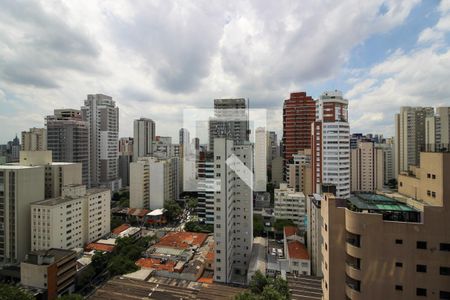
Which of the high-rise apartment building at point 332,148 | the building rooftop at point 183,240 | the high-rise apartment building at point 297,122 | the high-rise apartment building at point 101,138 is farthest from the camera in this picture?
the high-rise apartment building at point 101,138

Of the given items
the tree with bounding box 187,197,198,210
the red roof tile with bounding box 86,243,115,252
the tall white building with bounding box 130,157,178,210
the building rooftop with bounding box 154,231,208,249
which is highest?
the tall white building with bounding box 130,157,178,210

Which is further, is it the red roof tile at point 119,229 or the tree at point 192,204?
the tree at point 192,204

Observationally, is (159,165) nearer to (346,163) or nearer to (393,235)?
(346,163)

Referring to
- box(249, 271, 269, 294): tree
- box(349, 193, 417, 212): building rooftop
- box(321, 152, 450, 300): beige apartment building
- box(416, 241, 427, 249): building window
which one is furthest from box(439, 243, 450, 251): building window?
box(249, 271, 269, 294): tree

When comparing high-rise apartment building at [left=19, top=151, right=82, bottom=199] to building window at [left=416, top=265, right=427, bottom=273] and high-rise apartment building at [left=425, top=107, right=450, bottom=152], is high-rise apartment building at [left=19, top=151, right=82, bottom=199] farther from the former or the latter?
high-rise apartment building at [left=425, top=107, right=450, bottom=152]

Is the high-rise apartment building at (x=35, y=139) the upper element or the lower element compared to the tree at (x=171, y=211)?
upper

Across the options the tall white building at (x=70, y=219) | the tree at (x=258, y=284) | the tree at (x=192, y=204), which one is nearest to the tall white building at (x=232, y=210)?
the tree at (x=258, y=284)

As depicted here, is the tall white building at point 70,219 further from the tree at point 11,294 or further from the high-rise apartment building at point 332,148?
the high-rise apartment building at point 332,148

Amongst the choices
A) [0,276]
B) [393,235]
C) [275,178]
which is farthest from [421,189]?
[275,178]
